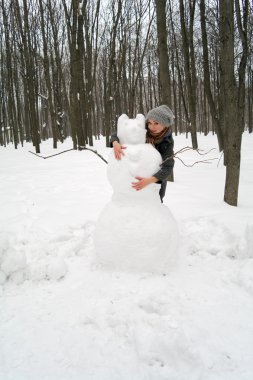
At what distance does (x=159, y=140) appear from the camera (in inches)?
107

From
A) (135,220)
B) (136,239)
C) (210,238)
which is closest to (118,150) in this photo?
(135,220)

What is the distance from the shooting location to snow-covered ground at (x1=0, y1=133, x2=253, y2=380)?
1.69 m

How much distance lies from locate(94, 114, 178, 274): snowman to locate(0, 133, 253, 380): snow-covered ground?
0.14 meters

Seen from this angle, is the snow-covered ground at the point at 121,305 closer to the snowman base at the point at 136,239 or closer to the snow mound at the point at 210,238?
the snow mound at the point at 210,238

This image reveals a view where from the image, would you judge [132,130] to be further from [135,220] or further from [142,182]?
[135,220]

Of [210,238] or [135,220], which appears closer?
[135,220]

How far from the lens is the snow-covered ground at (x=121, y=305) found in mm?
1687

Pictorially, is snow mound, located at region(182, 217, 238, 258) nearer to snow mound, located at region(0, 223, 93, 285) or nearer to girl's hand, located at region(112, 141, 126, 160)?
snow mound, located at region(0, 223, 93, 285)

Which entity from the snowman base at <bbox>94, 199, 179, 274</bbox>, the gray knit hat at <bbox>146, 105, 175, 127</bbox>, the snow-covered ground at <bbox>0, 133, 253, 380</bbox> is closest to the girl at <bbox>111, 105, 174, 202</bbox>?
the gray knit hat at <bbox>146, 105, 175, 127</bbox>

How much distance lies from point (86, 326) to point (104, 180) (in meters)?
4.12

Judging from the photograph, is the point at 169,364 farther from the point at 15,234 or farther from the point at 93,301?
the point at 15,234

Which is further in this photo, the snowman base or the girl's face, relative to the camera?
the girl's face

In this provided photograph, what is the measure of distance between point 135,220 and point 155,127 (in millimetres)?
944

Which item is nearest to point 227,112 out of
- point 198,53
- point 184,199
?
point 184,199
